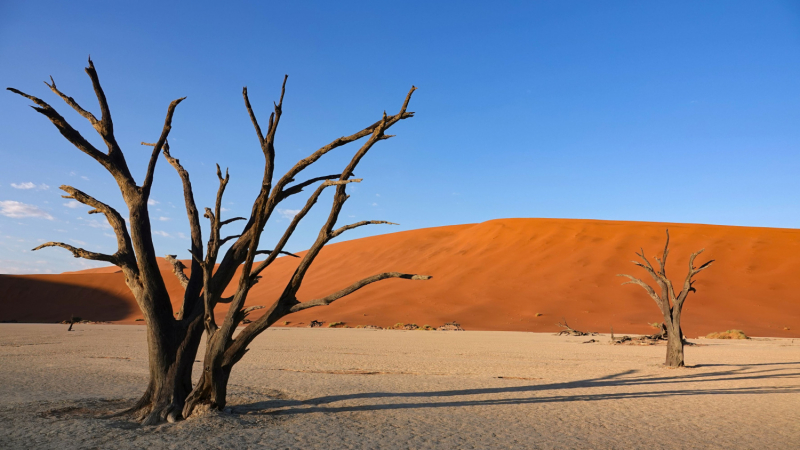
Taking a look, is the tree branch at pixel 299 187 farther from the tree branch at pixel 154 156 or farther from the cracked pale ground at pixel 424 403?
the cracked pale ground at pixel 424 403

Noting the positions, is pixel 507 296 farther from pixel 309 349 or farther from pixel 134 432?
pixel 134 432

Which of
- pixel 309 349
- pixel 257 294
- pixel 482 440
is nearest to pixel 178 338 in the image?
pixel 482 440

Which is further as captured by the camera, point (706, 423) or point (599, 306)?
point (599, 306)

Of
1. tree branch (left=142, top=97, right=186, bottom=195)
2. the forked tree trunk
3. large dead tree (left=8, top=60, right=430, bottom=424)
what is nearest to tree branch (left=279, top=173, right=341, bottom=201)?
large dead tree (left=8, top=60, right=430, bottom=424)

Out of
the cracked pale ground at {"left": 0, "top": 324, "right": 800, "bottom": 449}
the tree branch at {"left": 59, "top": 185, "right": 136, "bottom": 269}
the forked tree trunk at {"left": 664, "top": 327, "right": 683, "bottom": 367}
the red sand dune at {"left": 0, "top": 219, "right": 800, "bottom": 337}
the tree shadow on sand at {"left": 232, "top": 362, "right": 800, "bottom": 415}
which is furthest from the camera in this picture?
the red sand dune at {"left": 0, "top": 219, "right": 800, "bottom": 337}

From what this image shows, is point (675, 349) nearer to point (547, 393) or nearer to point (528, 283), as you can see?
point (547, 393)

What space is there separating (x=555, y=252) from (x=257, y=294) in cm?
3193

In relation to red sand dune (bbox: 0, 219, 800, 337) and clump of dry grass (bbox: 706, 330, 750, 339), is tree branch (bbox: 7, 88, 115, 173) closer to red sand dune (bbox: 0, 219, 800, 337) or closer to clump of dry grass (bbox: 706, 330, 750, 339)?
red sand dune (bbox: 0, 219, 800, 337)

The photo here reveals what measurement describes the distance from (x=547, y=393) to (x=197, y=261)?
6.23m

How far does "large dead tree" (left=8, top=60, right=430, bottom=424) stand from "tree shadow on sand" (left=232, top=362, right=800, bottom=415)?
2.81ft

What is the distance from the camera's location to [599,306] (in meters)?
33.3

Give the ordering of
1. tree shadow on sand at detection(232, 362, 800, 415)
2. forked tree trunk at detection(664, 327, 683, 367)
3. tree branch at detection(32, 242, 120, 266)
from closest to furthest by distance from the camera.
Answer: tree branch at detection(32, 242, 120, 266) < tree shadow on sand at detection(232, 362, 800, 415) < forked tree trunk at detection(664, 327, 683, 367)

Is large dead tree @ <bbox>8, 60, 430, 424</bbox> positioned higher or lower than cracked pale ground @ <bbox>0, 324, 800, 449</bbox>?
higher

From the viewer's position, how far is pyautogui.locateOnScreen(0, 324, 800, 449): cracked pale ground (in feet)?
18.0
